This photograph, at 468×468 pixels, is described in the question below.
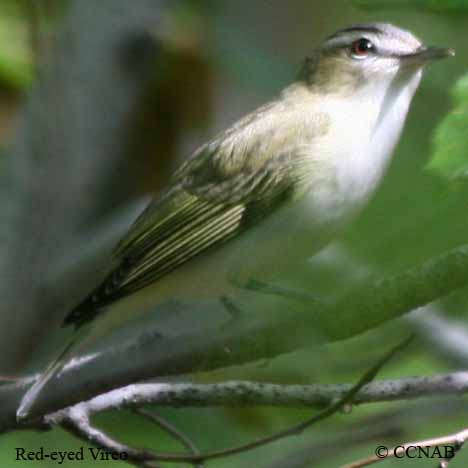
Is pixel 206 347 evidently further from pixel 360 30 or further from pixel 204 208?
pixel 360 30

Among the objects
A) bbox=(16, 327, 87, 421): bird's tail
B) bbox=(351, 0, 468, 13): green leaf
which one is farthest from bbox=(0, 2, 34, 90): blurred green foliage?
bbox=(351, 0, 468, 13): green leaf

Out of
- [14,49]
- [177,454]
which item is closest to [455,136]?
[177,454]

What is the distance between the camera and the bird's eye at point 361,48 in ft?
11.9

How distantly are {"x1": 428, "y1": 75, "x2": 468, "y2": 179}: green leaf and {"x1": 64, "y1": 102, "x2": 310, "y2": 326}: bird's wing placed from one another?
1570 millimetres

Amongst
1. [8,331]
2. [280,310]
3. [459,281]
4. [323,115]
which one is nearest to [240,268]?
[323,115]

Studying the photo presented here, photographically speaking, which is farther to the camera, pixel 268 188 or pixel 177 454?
pixel 268 188

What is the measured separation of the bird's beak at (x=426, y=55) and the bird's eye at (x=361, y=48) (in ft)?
0.73

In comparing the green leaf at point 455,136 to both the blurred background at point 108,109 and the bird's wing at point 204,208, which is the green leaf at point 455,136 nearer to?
the bird's wing at point 204,208

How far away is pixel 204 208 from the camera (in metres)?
3.45

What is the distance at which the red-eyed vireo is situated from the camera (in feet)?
10.3

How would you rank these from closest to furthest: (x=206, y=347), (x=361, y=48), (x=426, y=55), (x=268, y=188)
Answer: (x=206, y=347) < (x=426, y=55) < (x=268, y=188) < (x=361, y=48)

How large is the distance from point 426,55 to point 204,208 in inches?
35.7

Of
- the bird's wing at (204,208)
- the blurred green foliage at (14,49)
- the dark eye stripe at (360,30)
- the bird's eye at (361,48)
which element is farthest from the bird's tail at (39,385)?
the blurred green foliage at (14,49)

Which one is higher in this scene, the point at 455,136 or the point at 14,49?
the point at 14,49
